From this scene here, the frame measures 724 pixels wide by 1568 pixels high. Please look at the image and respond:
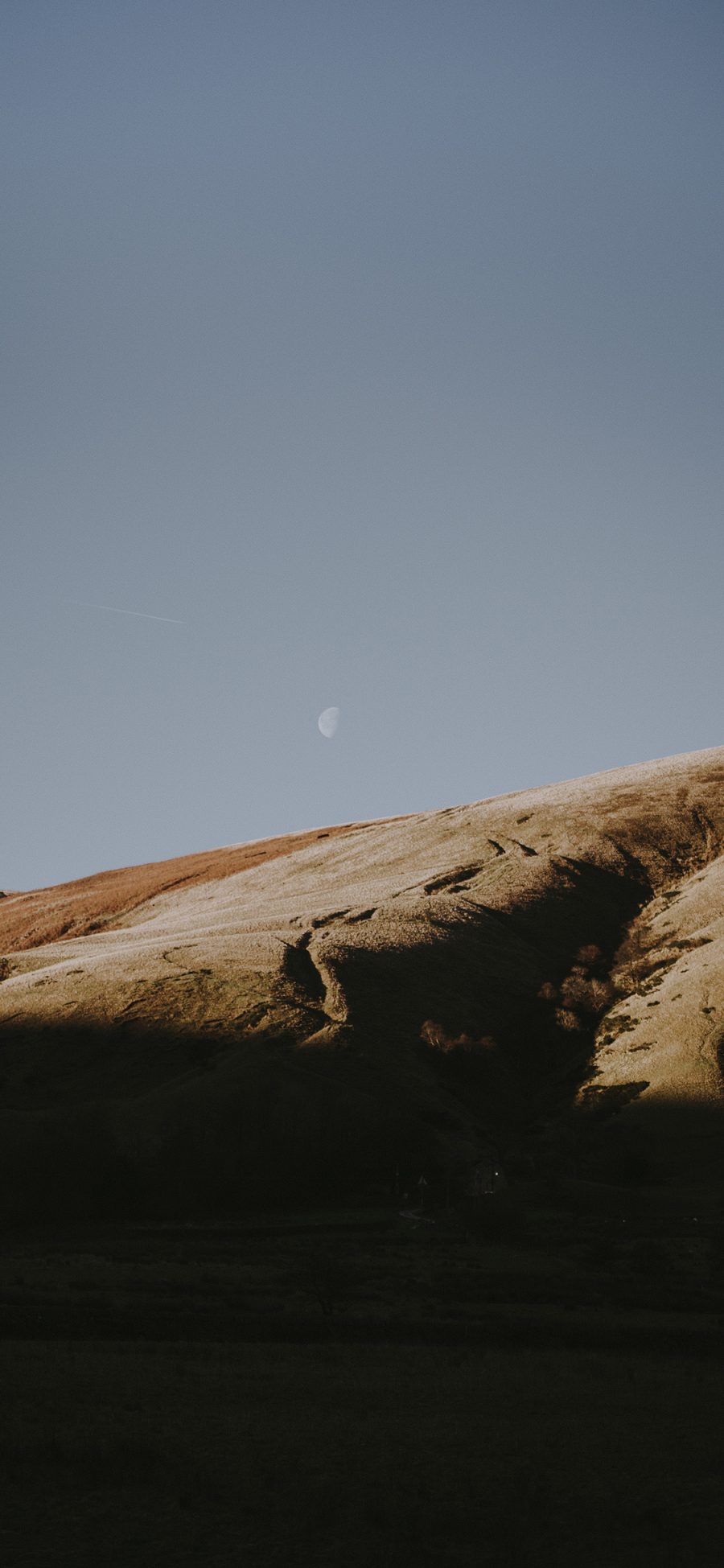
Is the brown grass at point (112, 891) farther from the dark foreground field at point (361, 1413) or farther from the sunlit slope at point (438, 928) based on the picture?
the dark foreground field at point (361, 1413)

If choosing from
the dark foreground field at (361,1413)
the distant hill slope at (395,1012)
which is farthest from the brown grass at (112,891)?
the dark foreground field at (361,1413)

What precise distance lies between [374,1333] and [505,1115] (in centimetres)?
4482

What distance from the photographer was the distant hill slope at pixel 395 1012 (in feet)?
203

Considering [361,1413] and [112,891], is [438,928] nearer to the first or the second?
[112,891]

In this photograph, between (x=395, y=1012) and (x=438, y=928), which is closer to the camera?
(x=395, y=1012)

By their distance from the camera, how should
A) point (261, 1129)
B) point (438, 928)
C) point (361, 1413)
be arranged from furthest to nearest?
point (438, 928), point (261, 1129), point (361, 1413)

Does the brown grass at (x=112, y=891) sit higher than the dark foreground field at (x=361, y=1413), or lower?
higher

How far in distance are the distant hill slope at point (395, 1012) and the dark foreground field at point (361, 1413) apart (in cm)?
2131

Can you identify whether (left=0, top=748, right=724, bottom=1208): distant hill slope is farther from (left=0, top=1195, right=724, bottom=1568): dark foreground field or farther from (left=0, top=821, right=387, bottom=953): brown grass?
(left=0, top=1195, right=724, bottom=1568): dark foreground field

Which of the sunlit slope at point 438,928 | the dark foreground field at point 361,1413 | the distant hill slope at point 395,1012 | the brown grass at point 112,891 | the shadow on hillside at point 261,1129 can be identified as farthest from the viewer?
the brown grass at point 112,891

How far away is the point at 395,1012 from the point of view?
79062mm

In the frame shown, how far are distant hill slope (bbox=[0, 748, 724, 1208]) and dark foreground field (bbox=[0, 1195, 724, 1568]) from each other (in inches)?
839

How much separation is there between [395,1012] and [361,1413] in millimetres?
59499

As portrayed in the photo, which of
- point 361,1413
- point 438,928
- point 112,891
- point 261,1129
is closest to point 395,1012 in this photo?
point 438,928
